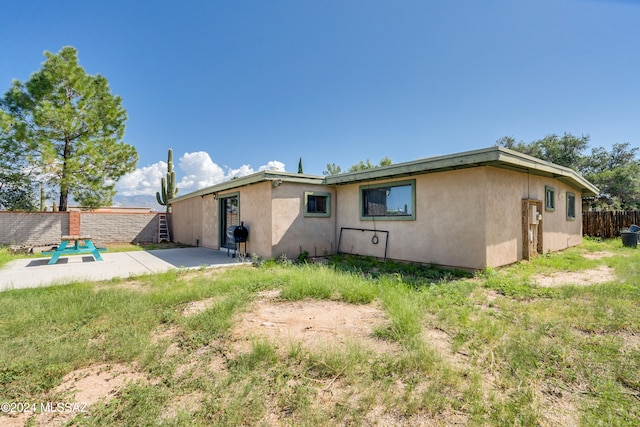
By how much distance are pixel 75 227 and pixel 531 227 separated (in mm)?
19562

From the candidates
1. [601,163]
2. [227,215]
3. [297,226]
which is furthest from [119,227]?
[601,163]

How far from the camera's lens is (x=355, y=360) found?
2.69m

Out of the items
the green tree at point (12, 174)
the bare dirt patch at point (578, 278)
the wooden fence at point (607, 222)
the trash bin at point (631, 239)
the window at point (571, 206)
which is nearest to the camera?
the bare dirt patch at point (578, 278)

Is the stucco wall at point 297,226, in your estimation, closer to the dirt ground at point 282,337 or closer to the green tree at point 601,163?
the dirt ground at point 282,337

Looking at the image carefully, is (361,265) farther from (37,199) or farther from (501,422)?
(37,199)

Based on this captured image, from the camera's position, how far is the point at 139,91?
1312 centimetres

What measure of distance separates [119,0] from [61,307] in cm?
797

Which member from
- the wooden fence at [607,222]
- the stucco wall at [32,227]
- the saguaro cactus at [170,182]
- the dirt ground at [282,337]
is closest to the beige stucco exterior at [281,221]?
the dirt ground at [282,337]

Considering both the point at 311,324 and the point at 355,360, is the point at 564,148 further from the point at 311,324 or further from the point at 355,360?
the point at 355,360

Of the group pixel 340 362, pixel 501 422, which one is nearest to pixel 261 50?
pixel 340 362

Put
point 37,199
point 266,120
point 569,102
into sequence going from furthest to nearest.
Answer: point 266,120 → point 37,199 → point 569,102

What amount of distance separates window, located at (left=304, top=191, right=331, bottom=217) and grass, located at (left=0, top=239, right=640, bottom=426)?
4534mm

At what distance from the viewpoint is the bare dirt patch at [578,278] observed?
223 inches

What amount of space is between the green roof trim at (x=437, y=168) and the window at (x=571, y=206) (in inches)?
19.9
